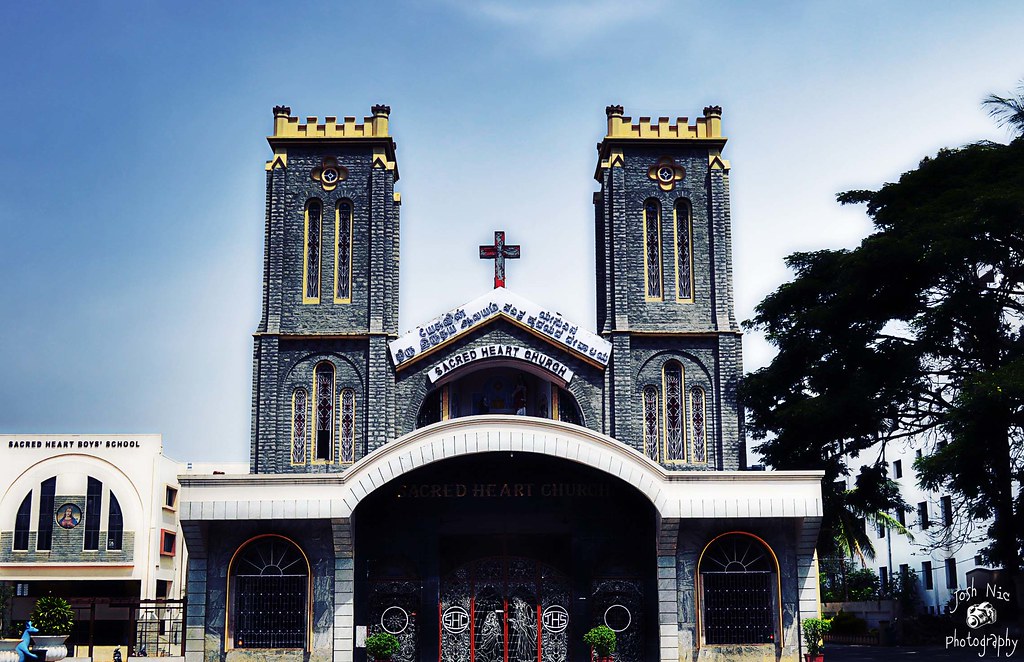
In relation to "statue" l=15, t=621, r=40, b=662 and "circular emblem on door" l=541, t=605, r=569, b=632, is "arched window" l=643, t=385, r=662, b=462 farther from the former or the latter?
"statue" l=15, t=621, r=40, b=662

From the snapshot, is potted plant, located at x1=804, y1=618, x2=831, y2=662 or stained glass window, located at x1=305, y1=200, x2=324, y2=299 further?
stained glass window, located at x1=305, y1=200, x2=324, y2=299

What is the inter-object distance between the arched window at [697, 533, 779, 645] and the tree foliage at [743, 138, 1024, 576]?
16.5ft

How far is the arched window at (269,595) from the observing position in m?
25.9

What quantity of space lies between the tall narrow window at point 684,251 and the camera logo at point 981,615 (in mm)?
12037

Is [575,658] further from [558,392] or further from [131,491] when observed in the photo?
[131,491]

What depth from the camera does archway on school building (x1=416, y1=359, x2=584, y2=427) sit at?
30.8 metres

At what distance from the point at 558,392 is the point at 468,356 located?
2779mm

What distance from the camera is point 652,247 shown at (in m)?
31.8

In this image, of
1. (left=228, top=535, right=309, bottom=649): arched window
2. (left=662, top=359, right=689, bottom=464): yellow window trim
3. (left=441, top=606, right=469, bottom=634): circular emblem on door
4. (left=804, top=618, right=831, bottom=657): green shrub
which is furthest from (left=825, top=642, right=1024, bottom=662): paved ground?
(left=228, top=535, right=309, bottom=649): arched window

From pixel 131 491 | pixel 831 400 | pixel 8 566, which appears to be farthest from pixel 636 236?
pixel 8 566

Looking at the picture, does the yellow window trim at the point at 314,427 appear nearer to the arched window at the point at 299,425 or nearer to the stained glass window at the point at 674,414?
the arched window at the point at 299,425

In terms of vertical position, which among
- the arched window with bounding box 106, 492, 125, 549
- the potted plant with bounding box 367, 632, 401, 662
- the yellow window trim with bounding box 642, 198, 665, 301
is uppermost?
the yellow window trim with bounding box 642, 198, 665, 301

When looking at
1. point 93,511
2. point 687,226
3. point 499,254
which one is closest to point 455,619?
point 499,254

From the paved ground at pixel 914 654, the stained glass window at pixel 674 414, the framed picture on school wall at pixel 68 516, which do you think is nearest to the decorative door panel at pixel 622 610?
the stained glass window at pixel 674 414
